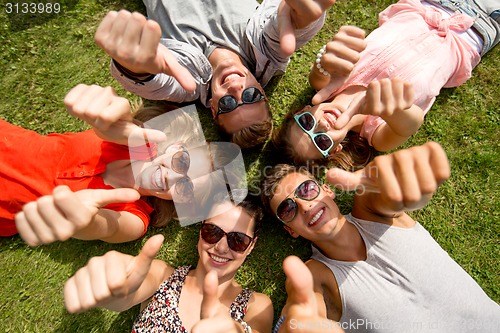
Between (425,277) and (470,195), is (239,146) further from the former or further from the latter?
(470,195)

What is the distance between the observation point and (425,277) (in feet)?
9.51

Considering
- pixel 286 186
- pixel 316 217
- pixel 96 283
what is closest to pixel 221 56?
pixel 286 186

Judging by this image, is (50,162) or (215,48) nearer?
(50,162)

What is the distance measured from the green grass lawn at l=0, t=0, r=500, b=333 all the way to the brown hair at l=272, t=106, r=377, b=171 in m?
0.36

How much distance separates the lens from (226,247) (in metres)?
3.07

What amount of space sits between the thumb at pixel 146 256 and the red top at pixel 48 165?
0.95 m

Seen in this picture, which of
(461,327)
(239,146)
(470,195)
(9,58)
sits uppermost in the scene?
(9,58)

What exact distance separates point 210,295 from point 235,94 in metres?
1.71

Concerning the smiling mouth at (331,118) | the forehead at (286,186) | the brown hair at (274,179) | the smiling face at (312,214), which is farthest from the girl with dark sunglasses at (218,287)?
the smiling mouth at (331,118)

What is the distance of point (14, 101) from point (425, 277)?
14.6 feet

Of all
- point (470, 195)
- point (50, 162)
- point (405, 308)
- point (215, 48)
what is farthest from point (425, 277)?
point (50, 162)

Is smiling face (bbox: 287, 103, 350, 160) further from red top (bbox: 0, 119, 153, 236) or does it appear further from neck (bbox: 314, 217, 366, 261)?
red top (bbox: 0, 119, 153, 236)

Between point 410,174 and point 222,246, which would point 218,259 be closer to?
point 222,246

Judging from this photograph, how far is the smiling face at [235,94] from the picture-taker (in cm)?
312
